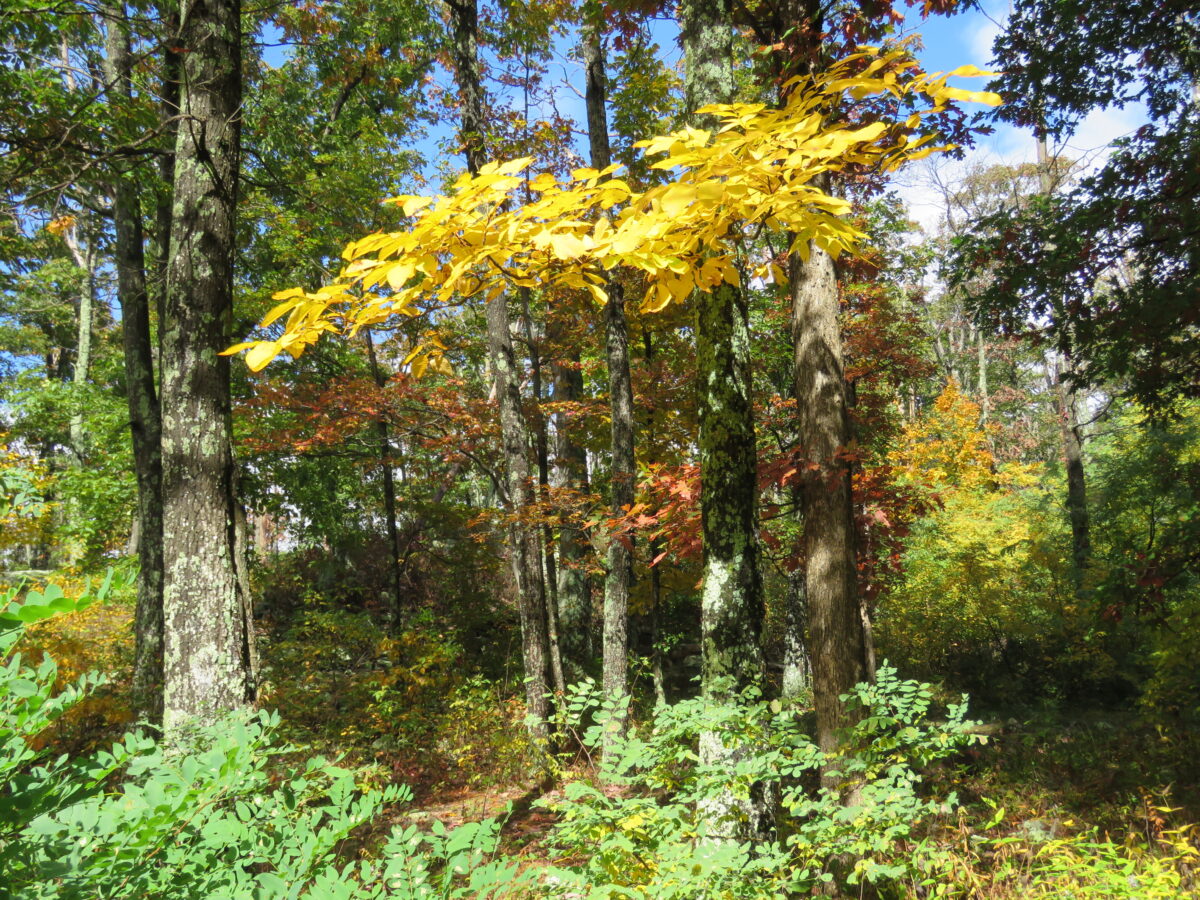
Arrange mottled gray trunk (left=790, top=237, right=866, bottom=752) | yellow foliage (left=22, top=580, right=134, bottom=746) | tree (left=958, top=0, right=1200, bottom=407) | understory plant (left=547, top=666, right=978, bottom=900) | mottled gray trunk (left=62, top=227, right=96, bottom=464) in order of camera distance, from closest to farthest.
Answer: understory plant (left=547, top=666, right=978, bottom=900) → mottled gray trunk (left=790, top=237, right=866, bottom=752) → tree (left=958, top=0, right=1200, bottom=407) → yellow foliage (left=22, top=580, right=134, bottom=746) → mottled gray trunk (left=62, top=227, right=96, bottom=464)

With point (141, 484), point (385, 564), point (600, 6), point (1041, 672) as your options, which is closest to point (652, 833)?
point (600, 6)

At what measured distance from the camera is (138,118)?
450 cm

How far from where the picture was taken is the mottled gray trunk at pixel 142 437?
6434mm

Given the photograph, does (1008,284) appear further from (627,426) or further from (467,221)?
(467,221)

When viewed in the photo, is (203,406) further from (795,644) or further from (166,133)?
(795,644)

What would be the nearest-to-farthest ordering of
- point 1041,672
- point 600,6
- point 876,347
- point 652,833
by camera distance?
point 652,833 → point 600,6 → point 876,347 → point 1041,672

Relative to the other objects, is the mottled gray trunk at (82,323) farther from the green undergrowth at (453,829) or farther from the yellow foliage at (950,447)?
the yellow foliage at (950,447)

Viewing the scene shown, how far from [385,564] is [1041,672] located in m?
11.7

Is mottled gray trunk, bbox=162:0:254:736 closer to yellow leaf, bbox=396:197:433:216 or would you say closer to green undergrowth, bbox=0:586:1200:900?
green undergrowth, bbox=0:586:1200:900

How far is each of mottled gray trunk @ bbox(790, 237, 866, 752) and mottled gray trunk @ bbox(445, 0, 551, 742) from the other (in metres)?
3.32

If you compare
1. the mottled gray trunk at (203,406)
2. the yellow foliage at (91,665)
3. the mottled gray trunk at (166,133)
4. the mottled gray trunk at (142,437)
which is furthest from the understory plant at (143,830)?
the mottled gray trunk at (142,437)

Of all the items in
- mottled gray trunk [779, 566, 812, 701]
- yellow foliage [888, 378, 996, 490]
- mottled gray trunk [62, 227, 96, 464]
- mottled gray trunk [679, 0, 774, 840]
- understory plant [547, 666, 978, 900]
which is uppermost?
mottled gray trunk [62, 227, 96, 464]

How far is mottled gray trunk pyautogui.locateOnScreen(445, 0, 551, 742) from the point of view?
242 inches

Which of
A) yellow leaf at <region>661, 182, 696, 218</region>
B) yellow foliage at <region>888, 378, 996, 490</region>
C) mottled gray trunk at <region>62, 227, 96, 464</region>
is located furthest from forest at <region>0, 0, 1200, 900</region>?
yellow foliage at <region>888, 378, 996, 490</region>
